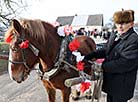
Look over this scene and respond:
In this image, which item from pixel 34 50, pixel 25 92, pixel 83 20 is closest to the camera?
pixel 34 50

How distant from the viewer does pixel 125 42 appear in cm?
253

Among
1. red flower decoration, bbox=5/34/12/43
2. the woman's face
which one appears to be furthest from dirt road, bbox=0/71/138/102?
the woman's face

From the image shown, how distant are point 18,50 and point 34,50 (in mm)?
228

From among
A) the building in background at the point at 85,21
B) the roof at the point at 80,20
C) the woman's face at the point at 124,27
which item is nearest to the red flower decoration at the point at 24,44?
the woman's face at the point at 124,27

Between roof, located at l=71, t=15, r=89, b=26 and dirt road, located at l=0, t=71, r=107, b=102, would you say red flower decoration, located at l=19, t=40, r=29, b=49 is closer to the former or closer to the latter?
dirt road, located at l=0, t=71, r=107, b=102

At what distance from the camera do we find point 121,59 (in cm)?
249

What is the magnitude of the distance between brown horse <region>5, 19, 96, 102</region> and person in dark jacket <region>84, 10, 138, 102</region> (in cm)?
90

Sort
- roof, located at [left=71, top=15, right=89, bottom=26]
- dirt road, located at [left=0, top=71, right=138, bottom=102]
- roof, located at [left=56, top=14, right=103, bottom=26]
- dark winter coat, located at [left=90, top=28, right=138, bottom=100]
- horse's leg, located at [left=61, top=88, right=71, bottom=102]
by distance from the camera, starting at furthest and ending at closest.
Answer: roof, located at [left=71, top=15, right=89, bottom=26] → roof, located at [left=56, top=14, right=103, bottom=26] → dirt road, located at [left=0, top=71, right=138, bottom=102] → horse's leg, located at [left=61, top=88, right=71, bottom=102] → dark winter coat, located at [left=90, top=28, right=138, bottom=100]

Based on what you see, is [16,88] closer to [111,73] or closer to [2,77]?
[2,77]

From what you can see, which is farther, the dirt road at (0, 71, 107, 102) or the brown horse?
the dirt road at (0, 71, 107, 102)

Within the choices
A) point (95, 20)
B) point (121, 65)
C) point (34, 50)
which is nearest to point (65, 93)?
point (34, 50)

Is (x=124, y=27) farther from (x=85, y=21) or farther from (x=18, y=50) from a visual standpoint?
(x=85, y=21)

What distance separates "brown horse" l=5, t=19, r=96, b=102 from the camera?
9.87ft

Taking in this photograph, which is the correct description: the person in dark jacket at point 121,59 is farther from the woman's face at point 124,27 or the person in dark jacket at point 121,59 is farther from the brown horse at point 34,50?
the brown horse at point 34,50
